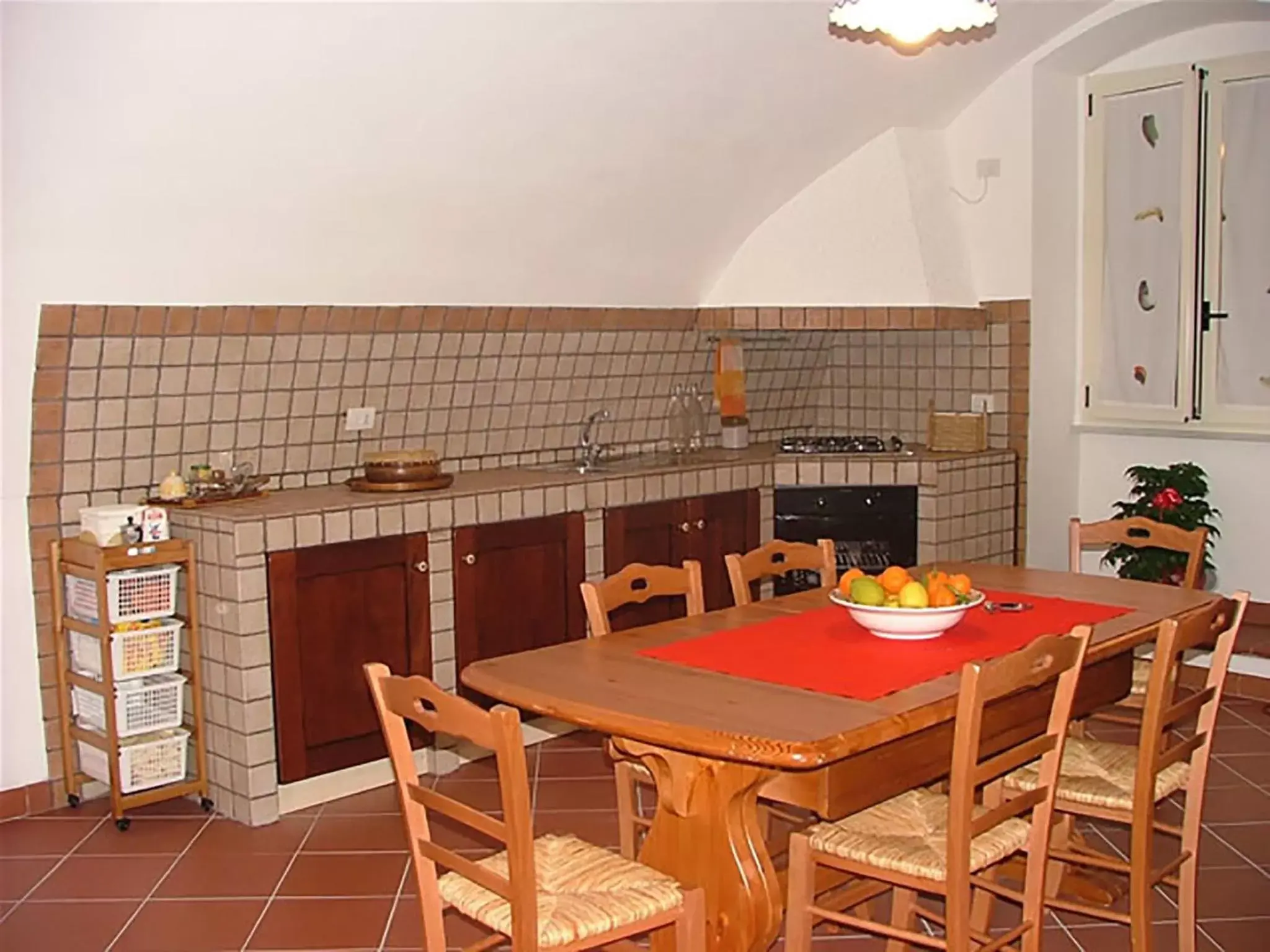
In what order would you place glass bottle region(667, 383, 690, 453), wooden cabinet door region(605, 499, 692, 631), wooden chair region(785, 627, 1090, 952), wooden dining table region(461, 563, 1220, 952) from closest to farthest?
wooden dining table region(461, 563, 1220, 952) < wooden chair region(785, 627, 1090, 952) < wooden cabinet door region(605, 499, 692, 631) < glass bottle region(667, 383, 690, 453)

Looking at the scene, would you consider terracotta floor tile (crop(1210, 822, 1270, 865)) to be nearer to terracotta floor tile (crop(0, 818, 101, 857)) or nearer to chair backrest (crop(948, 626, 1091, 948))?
chair backrest (crop(948, 626, 1091, 948))

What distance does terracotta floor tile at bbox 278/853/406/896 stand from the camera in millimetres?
3654

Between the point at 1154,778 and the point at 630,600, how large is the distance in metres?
1.18

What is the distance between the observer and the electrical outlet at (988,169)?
18.4ft

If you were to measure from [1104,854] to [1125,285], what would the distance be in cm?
258

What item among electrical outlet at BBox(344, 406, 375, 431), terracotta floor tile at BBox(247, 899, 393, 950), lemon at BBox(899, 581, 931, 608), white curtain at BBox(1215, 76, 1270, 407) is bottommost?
terracotta floor tile at BBox(247, 899, 393, 950)

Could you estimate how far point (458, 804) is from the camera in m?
2.49

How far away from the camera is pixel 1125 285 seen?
18.5ft

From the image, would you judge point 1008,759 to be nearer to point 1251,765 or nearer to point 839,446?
point 1251,765

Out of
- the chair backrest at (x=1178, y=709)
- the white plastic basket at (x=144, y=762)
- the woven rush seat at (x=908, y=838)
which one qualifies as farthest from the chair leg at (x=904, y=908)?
the white plastic basket at (x=144, y=762)

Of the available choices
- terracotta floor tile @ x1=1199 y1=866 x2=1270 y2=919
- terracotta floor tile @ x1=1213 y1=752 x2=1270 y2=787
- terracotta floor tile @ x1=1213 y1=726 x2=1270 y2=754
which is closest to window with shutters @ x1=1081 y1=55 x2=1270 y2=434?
terracotta floor tile @ x1=1213 y1=726 x2=1270 y2=754

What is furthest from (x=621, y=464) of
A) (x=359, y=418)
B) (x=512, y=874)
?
(x=512, y=874)

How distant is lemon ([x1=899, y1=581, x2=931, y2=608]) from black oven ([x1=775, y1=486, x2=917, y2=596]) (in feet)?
7.67

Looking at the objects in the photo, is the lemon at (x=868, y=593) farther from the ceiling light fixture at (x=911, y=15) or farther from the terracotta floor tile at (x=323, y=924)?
the terracotta floor tile at (x=323, y=924)
